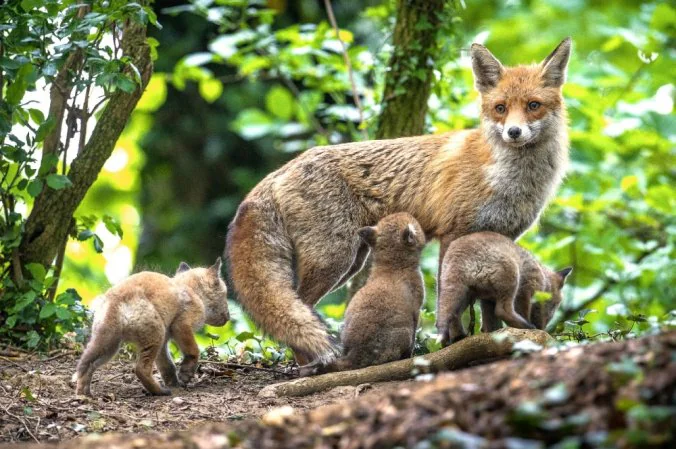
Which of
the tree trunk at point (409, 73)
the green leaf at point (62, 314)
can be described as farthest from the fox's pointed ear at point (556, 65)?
the green leaf at point (62, 314)

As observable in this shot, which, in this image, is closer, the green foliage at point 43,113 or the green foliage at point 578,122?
the green foliage at point 43,113

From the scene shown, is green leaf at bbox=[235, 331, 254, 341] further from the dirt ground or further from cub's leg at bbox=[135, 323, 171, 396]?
cub's leg at bbox=[135, 323, 171, 396]

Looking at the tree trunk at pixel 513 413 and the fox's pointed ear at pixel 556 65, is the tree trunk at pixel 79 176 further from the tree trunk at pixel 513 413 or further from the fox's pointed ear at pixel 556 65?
the tree trunk at pixel 513 413

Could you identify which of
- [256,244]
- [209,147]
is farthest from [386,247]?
[209,147]

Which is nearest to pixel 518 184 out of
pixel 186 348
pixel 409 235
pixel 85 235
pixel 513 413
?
pixel 409 235

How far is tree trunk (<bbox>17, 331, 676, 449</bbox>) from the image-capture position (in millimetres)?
3191

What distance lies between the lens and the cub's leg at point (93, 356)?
20.6 feet

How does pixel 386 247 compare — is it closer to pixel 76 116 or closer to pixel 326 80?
pixel 76 116

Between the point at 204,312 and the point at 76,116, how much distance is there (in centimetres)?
232

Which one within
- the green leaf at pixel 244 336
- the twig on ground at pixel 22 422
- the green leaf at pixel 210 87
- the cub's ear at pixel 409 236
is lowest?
the twig on ground at pixel 22 422

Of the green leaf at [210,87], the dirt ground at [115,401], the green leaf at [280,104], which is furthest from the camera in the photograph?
the green leaf at [280,104]

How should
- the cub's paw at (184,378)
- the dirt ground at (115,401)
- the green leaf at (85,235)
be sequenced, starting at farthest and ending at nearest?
→ the green leaf at (85,235)
the cub's paw at (184,378)
the dirt ground at (115,401)

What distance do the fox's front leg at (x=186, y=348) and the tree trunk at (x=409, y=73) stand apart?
2850 mm

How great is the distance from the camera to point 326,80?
37.8 feet
